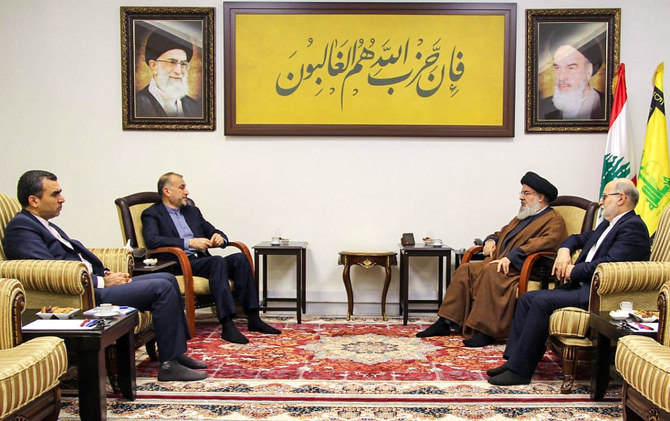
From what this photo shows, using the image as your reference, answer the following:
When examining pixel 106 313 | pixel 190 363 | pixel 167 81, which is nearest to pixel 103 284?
pixel 106 313

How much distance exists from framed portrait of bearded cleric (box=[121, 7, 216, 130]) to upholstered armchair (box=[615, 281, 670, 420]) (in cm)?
419

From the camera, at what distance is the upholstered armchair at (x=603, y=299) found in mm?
3436

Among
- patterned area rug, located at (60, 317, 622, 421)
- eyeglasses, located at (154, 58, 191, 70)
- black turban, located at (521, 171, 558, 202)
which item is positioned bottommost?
patterned area rug, located at (60, 317, 622, 421)

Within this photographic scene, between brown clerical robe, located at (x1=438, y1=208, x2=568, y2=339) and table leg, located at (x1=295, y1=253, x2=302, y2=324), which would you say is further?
table leg, located at (x1=295, y1=253, x2=302, y2=324)

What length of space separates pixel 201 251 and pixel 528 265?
2.61 meters

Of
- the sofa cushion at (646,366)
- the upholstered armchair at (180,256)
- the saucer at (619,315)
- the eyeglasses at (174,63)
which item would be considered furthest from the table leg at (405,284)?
the eyeglasses at (174,63)

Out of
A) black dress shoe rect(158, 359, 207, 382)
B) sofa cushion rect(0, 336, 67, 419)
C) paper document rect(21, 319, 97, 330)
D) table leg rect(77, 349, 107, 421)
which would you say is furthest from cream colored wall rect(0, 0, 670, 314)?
sofa cushion rect(0, 336, 67, 419)

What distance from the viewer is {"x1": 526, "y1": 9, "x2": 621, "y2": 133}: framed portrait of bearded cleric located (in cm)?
574

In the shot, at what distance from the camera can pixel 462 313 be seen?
16.0 ft

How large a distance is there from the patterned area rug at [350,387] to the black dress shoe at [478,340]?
0.05 meters

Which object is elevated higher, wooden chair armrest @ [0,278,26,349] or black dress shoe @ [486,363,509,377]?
wooden chair armrest @ [0,278,26,349]

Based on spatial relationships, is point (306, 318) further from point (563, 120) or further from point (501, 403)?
point (563, 120)

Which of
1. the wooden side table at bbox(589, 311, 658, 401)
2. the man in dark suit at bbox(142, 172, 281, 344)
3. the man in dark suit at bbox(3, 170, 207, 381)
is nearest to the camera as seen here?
the wooden side table at bbox(589, 311, 658, 401)

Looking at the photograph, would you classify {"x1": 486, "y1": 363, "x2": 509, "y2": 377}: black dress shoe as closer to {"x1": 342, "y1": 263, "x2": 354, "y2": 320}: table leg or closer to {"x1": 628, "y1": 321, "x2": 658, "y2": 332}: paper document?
{"x1": 628, "y1": 321, "x2": 658, "y2": 332}: paper document
